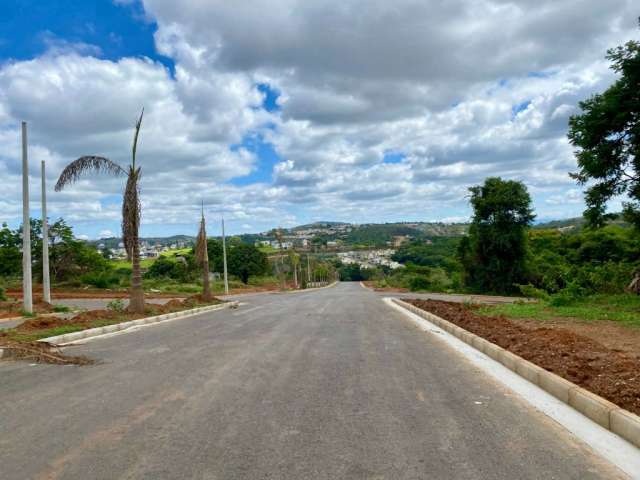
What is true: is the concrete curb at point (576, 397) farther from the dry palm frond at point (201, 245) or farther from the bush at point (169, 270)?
the bush at point (169, 270)

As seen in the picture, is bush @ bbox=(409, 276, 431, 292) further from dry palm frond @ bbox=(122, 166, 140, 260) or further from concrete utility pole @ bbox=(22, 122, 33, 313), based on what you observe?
concrete utility pole @ bbox=(22, 122, 33, 313)

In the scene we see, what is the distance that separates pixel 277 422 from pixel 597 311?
545 inches

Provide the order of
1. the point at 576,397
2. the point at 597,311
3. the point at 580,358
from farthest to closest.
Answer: the point at 597,311 → the point at 580,358 → the point at 576,397

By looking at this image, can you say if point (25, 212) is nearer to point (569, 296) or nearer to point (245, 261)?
point (569, 296)

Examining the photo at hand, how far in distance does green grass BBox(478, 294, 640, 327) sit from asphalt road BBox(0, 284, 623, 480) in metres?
6.93

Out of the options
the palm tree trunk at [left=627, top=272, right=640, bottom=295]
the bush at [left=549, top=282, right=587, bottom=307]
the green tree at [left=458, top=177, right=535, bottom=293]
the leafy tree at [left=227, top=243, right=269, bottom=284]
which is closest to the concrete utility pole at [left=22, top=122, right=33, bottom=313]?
the bush at [left=549, top=282, right=587, bottom=307]

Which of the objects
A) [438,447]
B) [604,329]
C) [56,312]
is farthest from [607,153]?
[56,312]

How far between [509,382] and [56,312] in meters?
20.5

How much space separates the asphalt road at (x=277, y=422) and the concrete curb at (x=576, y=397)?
20.2 inches

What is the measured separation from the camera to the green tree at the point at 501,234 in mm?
47750

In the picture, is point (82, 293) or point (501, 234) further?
point (501, 234)

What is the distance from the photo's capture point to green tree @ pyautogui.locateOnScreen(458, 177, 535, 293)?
157 ft

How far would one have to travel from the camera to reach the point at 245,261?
83438mm

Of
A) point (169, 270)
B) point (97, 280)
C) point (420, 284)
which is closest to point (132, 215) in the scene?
point (97, 280)
